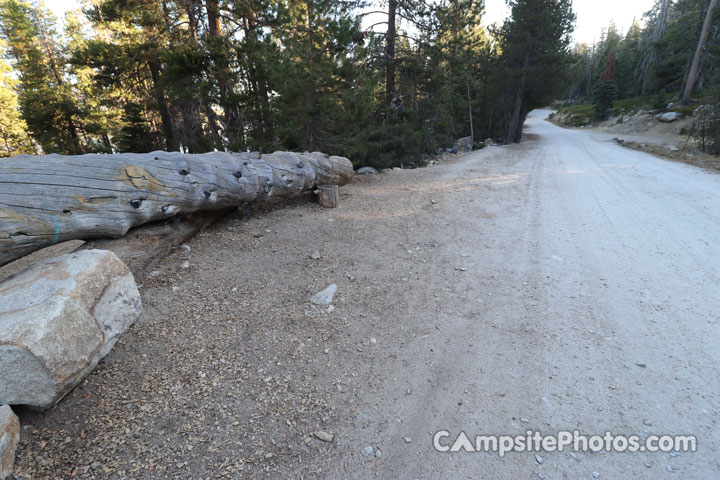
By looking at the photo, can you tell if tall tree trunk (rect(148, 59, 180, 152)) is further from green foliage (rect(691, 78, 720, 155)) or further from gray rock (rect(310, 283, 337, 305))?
green foliage (rect(691, 78, 720, 155))

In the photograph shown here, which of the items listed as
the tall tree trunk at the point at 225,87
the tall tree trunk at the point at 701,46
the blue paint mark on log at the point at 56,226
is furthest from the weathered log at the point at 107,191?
the tall tree trunk at the point at 701,46

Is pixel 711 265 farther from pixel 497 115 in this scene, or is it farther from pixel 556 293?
pixel 497 115

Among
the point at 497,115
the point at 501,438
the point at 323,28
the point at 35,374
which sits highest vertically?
the point at 323,28

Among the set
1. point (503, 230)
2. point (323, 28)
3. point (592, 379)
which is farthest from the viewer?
point (323, 28)

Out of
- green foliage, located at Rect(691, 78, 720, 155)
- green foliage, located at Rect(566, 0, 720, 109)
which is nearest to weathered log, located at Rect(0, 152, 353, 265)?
green foliage, located at Rect(691, 78, 720, 155)

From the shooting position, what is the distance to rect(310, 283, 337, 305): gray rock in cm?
383

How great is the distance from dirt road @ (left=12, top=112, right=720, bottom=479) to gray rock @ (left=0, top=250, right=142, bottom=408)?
23cm

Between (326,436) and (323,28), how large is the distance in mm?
9460

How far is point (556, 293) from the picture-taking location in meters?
3.88

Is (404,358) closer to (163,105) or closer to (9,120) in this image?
(163,105)

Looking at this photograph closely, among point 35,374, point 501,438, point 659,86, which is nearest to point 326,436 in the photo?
point 501,438

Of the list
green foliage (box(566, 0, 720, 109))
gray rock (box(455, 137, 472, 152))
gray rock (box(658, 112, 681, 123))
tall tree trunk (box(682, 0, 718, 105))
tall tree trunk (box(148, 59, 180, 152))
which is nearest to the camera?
tall tree trunk (box(148, 59, 180, 152))

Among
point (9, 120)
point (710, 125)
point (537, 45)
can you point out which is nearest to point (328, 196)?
point (710, 125)

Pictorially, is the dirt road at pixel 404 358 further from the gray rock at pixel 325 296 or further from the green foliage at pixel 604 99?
the green foliage at pixel 604 99
